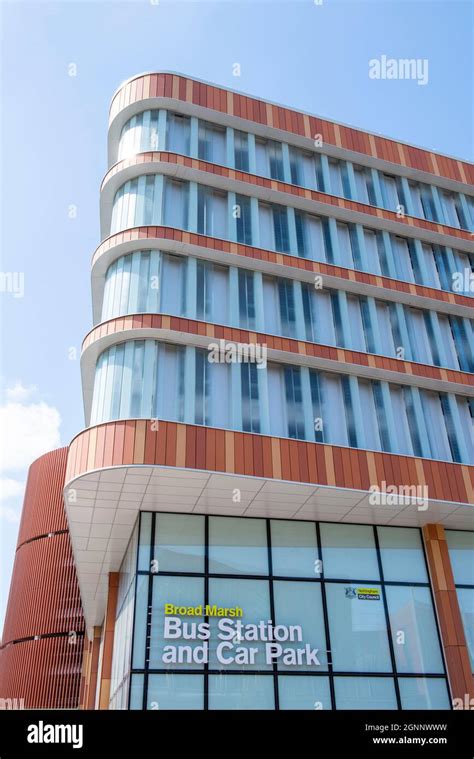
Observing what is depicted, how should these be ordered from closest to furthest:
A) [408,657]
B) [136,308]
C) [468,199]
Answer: [408,657] < [136,308] < [468,199]

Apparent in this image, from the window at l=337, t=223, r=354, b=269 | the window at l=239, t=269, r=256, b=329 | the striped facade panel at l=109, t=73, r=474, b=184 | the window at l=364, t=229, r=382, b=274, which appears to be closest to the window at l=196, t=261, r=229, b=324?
the window at l=239, t=269, r=256, b=329

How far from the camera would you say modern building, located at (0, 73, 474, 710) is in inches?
602

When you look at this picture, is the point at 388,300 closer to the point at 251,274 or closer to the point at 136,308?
the point at 251,274

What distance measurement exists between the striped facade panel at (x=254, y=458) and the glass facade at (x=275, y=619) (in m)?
2.01

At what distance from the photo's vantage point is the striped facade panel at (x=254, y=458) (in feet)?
49.1

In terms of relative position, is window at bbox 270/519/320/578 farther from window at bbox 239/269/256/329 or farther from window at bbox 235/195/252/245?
window at bbox 235/195/252/245

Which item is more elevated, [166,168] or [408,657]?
[166,168]

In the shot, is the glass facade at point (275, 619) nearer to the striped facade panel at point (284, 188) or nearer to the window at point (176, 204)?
the window at point (176, 204)

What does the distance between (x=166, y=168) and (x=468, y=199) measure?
12505 millimetres

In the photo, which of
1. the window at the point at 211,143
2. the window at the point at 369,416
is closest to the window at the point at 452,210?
the window at the point at 369,416

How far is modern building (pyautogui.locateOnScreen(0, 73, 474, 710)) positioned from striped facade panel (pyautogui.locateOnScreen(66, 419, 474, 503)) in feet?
0.18

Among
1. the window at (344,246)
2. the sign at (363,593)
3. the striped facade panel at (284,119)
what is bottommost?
the sign at (363,593)

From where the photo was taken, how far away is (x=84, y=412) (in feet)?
83.6
